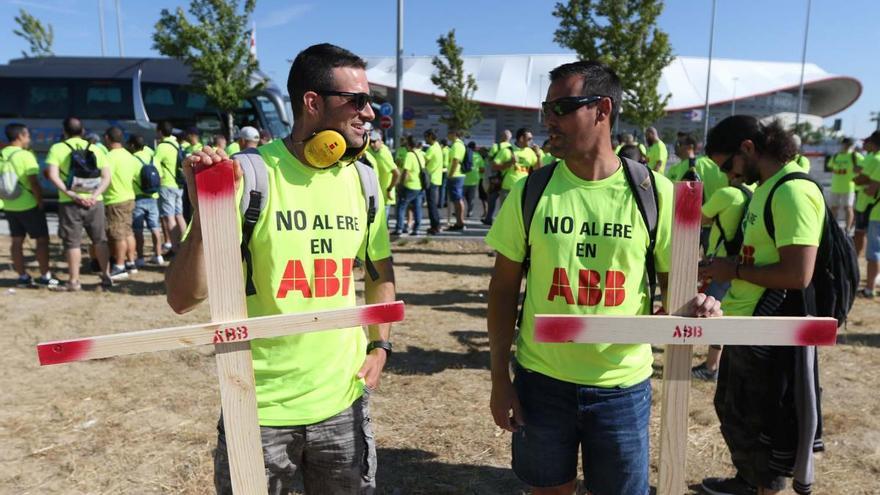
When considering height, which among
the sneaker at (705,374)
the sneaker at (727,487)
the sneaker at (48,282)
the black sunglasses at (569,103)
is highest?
the black sunglasses at (569,103)

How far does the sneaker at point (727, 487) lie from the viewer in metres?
3.25

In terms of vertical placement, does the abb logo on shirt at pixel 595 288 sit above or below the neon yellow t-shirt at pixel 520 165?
below

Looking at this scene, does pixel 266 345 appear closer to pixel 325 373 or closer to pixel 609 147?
pixel 325 373

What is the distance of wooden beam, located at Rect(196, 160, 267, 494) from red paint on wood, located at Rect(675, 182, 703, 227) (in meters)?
1.18

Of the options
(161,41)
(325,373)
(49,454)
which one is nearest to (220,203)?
(325,373)

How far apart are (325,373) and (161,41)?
59.2 feet

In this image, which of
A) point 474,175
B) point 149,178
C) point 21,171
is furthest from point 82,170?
point 474,175

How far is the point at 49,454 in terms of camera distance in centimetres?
362

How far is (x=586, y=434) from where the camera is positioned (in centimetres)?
207

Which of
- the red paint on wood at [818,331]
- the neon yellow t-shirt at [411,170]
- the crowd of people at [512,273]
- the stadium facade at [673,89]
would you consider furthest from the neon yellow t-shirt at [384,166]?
the stadium facade at [673,89]

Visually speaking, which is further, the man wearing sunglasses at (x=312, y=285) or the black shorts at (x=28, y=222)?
the black shorts at (x=28, y=222)

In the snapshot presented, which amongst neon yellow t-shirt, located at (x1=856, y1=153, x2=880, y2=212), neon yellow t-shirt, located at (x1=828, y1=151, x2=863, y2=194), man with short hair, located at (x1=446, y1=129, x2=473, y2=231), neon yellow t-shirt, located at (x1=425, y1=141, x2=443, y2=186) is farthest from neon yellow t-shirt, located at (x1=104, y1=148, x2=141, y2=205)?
neon yellow t-shirt, located at (x1=828, y1=151, x2=863, y2=194)

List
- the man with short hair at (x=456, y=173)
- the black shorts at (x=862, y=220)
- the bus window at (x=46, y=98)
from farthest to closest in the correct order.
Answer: the bus window at (x=46, y=98) < the man with short hair at (x=456, y=173) < the black shorts at (x=862, y=220)

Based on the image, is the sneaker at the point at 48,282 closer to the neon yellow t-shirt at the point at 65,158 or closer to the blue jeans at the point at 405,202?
the neon yellow t-shirt at the point at 65,158
